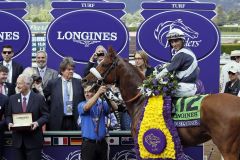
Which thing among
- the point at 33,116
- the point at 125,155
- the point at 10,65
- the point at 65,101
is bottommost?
the point at 125,155

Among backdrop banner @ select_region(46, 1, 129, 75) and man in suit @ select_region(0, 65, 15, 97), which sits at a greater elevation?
backdrop banner @ select_region(46, 1, 129, 75)

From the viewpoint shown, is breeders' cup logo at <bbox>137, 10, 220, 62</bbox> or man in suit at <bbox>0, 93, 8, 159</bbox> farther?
breeders' cup logo at <bbox>137, 10, 220, 62</bbox>

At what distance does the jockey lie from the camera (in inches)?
288

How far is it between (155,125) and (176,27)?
134 inches

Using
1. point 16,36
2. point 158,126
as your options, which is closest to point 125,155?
point 158,126

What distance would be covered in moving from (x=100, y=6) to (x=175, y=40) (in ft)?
10.6

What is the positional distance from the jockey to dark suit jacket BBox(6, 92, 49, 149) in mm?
1713

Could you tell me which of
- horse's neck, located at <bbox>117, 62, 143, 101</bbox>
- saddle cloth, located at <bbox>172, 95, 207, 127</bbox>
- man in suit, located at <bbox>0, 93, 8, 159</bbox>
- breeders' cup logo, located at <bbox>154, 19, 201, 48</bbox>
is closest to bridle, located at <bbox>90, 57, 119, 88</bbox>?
horse's neck, located at <bbox>117, 62, 143, 101</bbox>

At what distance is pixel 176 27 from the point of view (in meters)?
10.2

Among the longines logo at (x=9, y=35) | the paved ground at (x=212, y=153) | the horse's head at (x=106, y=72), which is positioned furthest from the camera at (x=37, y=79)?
the paved ground at (x=212, y=153)

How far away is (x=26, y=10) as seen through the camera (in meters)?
10.4

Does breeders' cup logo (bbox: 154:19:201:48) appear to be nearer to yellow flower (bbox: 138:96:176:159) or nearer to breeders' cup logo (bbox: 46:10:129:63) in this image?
breeders' cup logo (bbox: 46:10:129:63)

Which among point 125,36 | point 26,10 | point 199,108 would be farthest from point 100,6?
point 199,108

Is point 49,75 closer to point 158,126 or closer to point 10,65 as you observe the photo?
point 10,65
